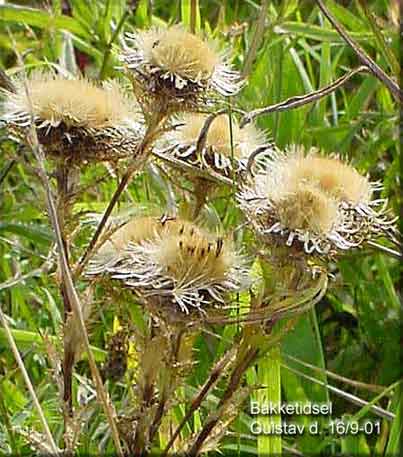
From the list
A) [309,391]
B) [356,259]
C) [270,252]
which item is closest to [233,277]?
[270,252]

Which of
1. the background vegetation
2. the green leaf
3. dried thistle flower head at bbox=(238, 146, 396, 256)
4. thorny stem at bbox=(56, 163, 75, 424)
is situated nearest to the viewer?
dried thistle flower head at bbox=(238, 146, 396, 256)

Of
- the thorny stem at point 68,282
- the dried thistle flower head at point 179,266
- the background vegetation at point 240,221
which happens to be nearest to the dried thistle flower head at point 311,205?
the dried thistle flower head at point 179,266

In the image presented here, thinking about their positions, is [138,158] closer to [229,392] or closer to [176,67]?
[176,67]

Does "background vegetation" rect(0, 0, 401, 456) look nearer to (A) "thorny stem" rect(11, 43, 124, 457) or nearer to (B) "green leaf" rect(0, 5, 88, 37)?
(B) "green leaf" rect(0, 5, 88, 37)

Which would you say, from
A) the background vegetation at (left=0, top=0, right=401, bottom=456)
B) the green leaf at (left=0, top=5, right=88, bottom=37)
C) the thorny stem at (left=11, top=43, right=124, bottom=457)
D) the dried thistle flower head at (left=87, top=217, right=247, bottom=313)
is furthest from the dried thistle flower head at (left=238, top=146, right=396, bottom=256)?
the green leaf at (left=0, top=5, right=88, bottom=37)

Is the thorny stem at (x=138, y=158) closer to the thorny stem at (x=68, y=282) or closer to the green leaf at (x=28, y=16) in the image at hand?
the thorny stem at (x=68, y=282)

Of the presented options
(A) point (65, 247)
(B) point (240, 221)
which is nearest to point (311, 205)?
(A) point (65, 247)

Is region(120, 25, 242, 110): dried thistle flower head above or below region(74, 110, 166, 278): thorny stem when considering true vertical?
above
